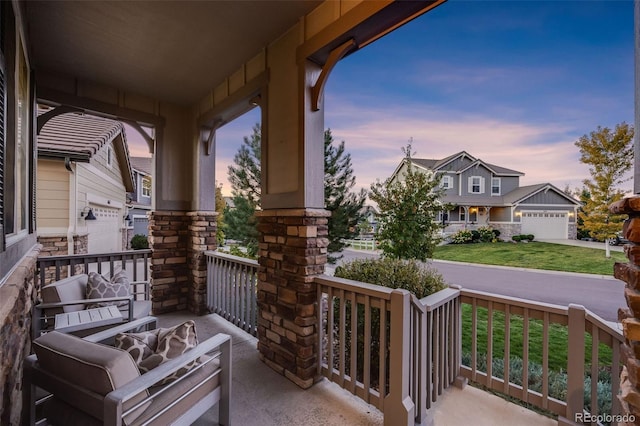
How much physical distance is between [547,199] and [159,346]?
21.8 meters

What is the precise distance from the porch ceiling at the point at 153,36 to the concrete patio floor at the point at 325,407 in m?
3.29

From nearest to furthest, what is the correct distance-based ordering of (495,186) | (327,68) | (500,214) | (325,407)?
(325,407) → (327,68) → (495,186) → (500,214)

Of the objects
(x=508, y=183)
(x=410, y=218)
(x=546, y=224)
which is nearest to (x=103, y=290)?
(x=410, y=218)

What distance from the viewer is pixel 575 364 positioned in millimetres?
1957

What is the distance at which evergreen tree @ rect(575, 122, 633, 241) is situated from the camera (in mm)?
8375

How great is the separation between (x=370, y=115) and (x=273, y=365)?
7.40 m

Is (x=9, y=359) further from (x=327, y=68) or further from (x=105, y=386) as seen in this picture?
(x=327, y=68)

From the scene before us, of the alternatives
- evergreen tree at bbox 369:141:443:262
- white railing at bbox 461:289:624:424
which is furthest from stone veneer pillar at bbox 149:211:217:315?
white railing at bbox 461:289:624:424

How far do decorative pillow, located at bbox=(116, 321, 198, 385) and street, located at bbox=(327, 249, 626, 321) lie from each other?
13.7 ft

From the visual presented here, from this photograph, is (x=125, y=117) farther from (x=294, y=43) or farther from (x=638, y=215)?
(x=638, y=215)

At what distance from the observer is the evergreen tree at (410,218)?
17.6 ft

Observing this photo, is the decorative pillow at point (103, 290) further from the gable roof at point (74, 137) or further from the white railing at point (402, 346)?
the gable roof at point (74, 137)

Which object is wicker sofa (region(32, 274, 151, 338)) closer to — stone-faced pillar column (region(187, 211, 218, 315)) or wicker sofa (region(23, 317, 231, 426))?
stone-faced pillar column (region(187, 211, 218, 315))

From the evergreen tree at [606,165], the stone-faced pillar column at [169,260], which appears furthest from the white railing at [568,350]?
the evergreen tree at [606,165]
